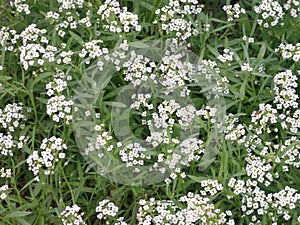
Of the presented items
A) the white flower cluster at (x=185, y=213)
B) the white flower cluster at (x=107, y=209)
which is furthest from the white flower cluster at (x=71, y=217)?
the white flower cluster at (x=185, y=213)

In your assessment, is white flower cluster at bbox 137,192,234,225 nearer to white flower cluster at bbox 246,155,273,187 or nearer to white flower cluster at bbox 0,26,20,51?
white flower cluster at bbox 246,155,273,187

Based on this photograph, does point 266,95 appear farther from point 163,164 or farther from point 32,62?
point 32,62

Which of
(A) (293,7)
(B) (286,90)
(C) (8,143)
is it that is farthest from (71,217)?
(A) (293,7)

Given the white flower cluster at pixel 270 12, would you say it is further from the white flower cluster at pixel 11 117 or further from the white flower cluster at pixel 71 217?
the white flower cluster at pixel 71 217

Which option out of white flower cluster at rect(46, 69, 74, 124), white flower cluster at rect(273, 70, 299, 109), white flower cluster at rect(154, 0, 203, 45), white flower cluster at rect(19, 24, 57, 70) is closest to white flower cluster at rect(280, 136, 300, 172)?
white flower cluster at rect(273, 70, 299, 109)

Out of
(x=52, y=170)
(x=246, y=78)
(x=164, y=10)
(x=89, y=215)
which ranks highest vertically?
(x=164, y=10)

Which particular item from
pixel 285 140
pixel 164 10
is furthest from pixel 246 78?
pixel 164 10
